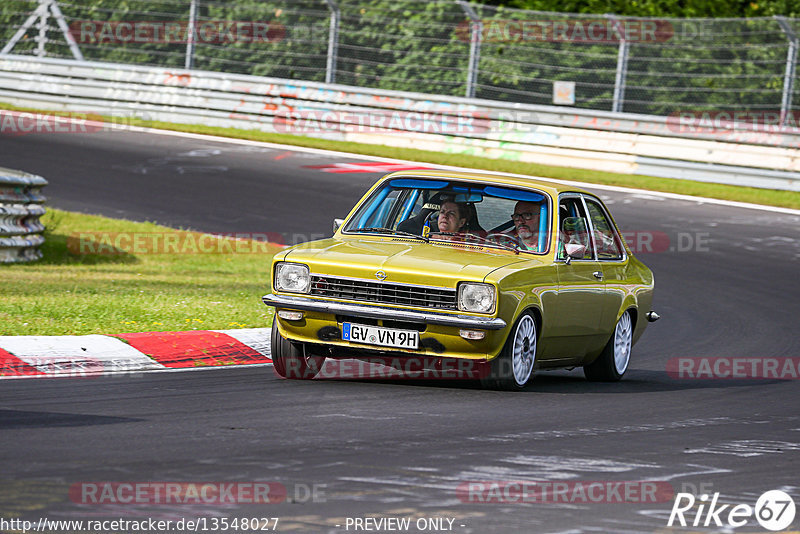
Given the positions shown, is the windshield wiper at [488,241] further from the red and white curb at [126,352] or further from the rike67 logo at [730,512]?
the rike67 logo at [730,512]

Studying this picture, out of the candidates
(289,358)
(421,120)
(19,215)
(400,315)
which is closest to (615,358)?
(400,315)

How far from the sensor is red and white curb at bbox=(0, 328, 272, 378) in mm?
8680

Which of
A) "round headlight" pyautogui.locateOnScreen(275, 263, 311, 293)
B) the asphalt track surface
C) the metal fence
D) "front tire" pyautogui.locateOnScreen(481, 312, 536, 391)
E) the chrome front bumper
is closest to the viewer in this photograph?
the asphalt track surface

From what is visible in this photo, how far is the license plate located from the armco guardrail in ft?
46.5

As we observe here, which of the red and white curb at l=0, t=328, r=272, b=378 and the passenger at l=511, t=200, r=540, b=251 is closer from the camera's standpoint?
the red and white curb at l=0, t=328, r=272, b=378

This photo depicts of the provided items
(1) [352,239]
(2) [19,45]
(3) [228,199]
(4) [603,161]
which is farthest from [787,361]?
(2) [19,45]

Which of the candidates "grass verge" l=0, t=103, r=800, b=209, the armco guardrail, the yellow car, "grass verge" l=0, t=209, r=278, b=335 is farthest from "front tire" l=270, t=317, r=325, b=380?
the armco guardrail

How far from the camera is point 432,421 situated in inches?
289

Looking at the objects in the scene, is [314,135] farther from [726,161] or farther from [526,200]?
[526,200]

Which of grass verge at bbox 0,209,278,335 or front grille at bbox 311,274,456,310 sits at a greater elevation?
front grille at bbox 311,274,456,310

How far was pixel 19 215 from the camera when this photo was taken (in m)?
14.1

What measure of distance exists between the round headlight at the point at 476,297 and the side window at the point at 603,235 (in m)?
1.97

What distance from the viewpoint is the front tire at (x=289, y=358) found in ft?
28.7

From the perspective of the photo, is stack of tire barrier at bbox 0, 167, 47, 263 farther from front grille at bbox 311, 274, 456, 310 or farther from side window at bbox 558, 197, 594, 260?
side window at bbox 558, 197, 594, 260
